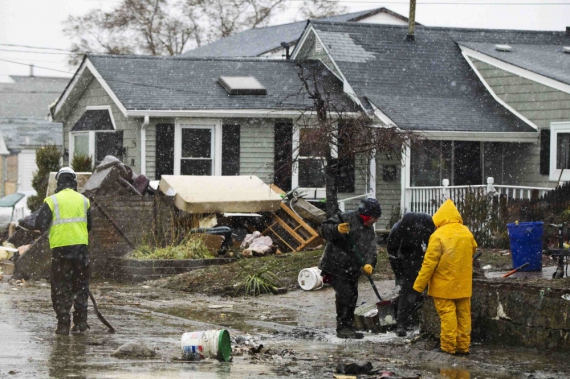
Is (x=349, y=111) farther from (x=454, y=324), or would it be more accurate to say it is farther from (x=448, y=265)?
(x=454, y=324)

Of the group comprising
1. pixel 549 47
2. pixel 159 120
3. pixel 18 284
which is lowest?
pixel 18 284

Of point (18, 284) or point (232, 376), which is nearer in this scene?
point (232, 376)

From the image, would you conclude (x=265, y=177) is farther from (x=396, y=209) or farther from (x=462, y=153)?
(x=462, y=153)

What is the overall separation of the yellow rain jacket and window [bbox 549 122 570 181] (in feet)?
39.3

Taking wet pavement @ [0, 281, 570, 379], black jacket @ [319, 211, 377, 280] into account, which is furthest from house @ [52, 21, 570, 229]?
black jacket @ [319, 211, 377, 280]

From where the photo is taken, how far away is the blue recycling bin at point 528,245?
1226cm

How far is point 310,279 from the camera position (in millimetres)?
14508

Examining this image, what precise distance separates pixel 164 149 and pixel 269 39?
Result: 14.6 m

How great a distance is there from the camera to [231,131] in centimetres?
2277

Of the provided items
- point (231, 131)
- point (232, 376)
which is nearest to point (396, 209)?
point (231, 131)

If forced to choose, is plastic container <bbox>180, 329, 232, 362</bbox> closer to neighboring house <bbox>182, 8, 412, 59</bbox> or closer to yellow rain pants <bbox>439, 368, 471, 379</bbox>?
yellow rain pants <bbox>439, 368, 471, 379</bbox>

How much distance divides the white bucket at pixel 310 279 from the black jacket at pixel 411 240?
3.68 meters

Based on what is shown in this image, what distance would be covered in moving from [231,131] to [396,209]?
429 cm

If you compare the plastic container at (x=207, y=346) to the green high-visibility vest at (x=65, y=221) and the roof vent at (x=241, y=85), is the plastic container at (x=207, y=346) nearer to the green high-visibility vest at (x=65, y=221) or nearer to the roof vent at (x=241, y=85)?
the green high-visibility vest at (x=65, y=221)
